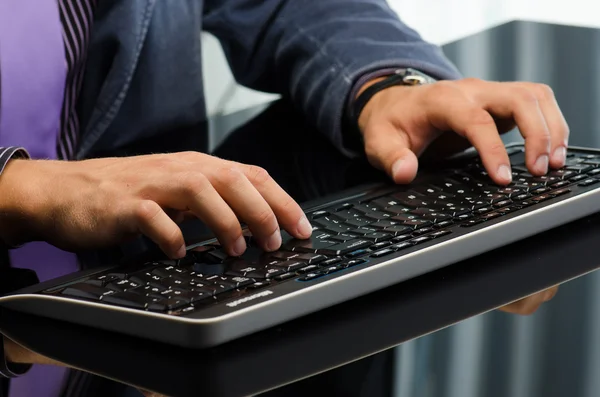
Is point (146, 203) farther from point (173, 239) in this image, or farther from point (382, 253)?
point (382, 253)

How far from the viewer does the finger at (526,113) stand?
890 millimetres

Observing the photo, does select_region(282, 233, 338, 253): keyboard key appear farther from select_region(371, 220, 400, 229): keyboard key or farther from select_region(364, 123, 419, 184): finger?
select_region(364, 123, 419, 184): finger

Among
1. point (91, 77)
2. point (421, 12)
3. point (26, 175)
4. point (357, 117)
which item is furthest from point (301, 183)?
point (421, 12)

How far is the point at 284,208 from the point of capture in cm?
74

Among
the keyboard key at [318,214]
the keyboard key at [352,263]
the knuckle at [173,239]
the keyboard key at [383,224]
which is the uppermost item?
the knuckle at [173,239]

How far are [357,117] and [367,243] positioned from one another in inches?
16.5

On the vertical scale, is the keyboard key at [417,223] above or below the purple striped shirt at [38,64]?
below

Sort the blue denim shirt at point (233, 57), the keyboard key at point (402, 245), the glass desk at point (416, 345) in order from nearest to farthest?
the glass desk at point (416, 345) < the keyboard key at point (402, 245) < the blue denim shirt at point (233, 57)

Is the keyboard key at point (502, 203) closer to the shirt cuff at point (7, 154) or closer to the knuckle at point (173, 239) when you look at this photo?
the knuckle at point (173, 239)

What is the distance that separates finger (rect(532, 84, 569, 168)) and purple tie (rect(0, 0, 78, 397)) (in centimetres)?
48

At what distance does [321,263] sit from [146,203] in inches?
5.2

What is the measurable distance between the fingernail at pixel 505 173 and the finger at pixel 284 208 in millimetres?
197

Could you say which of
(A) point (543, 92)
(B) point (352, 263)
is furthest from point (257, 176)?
(A) point (543, 92)

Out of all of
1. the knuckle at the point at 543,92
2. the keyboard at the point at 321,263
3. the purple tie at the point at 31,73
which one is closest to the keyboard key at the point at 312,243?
the keyboard at the point at 321,263
